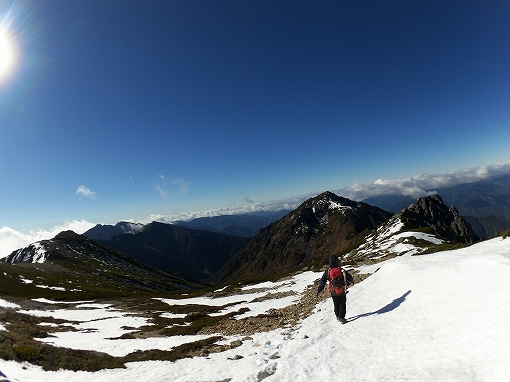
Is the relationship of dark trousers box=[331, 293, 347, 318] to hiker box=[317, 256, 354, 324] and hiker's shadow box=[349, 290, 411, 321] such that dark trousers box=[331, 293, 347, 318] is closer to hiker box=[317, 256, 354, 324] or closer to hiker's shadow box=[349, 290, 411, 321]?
hiker box=[317, 256, 354, 324]

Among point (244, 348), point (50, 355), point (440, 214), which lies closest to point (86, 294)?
point (50, 355)

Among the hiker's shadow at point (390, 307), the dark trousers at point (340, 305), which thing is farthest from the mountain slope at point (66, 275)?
the hiker's shadow at point (390, 307)

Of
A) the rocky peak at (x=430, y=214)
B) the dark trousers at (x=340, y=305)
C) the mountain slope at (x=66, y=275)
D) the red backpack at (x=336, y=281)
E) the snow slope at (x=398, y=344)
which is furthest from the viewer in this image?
the rocky peak at (x=430, y=214)

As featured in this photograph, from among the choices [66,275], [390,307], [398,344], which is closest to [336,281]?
[390,307]

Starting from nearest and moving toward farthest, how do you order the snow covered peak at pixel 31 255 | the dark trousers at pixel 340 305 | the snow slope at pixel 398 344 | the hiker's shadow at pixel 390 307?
1. the snow slope at pixel 398 344
2. the hiker's shadow at pixel 390 307
3. the dark trousers at pixel 340 305
4. the snow covered peak at pixel 31 255

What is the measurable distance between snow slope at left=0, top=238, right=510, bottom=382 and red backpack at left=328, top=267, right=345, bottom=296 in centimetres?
188

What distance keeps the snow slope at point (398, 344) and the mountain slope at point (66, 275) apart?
300 feet

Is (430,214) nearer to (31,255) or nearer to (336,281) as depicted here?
(336,281)

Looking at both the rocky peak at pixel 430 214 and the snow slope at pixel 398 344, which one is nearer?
the snow slope at pixel 398 344

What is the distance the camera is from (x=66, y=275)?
122 metres

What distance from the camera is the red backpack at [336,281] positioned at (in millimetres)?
15602

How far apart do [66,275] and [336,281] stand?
14578 centimetres

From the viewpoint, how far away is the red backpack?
15.6 meters

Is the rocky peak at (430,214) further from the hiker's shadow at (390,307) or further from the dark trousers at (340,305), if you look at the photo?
the dark trousers at (340,305)
